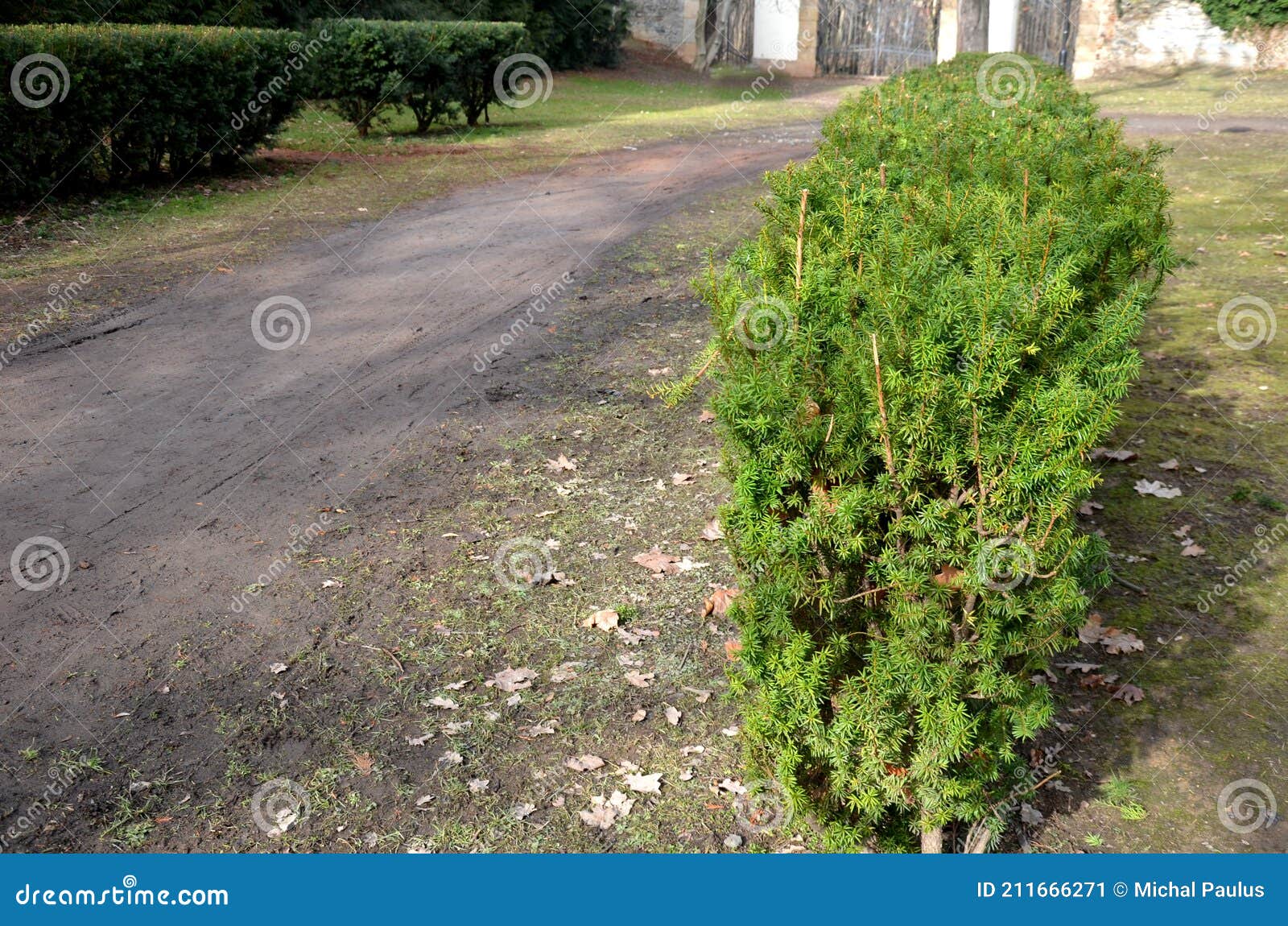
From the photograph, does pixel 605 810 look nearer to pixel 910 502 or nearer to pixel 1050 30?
pixel 910 502

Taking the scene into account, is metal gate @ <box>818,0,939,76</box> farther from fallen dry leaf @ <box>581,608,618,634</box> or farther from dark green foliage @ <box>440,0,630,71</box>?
fallen dry leaf @ <box>581,608,618,634</box>

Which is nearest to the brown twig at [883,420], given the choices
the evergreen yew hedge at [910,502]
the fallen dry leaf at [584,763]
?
the evergreen yew hedge at [910,502]

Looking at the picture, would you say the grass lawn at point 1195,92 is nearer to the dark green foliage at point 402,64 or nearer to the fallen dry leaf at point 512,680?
the dark green foliage at point 402,64

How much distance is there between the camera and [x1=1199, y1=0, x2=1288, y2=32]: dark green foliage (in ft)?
75.0

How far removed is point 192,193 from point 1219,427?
10.9 m

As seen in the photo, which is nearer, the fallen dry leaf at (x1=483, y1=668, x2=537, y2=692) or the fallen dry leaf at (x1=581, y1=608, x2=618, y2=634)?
the fallen dry leaf at (x1=483, y1=668, x2=537, y2=692)

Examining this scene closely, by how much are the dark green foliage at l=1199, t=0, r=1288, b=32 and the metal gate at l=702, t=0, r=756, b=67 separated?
13.6 metres

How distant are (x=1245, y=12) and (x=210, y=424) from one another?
79.6ft

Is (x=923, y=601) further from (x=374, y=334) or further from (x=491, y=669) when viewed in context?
(x=374, y=334)

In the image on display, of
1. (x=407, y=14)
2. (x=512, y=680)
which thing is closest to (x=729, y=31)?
(x=407, y=14)

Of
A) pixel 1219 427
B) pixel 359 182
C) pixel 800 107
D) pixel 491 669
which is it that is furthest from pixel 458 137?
pixel 491 669

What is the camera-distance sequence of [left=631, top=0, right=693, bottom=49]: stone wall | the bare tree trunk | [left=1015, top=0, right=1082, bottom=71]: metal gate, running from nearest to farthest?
1. the bare tree trunk
2. [left=1015, top=0, right=1082, bottom=71]: metal gate
3. [left=631, top=0, right=693, bottom=49]: stone wall

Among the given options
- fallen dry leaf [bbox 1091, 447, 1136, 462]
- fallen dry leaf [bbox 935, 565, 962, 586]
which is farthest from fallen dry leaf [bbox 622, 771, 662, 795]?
fallen dry leaf [bbox 1091, 447, 1136, 462]

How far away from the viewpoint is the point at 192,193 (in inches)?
502
